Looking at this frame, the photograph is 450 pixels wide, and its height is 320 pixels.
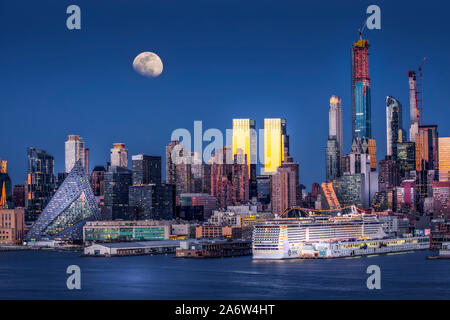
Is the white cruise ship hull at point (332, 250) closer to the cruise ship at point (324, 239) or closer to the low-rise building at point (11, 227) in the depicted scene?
the cruise ship at point (324, 239)

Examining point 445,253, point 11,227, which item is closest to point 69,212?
point 11,227

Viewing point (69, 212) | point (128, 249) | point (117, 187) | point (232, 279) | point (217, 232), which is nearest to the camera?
point (232, 279)

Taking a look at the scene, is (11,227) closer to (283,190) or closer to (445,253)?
(283,190)

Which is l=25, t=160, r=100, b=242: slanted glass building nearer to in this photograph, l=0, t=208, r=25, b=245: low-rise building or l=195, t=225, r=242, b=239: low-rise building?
l=0, t=208, r=25, b=245: low-rise building

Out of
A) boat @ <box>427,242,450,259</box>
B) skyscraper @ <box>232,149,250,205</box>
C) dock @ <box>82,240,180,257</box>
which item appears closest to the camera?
boat @ <box>427,242,450,259</box>

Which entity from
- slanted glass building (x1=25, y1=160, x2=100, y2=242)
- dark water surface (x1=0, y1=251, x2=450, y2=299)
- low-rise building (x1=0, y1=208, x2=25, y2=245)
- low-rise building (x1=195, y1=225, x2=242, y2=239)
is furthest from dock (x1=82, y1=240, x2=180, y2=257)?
low-rise building (x1=0, y1=208, x2=25, y2=245)

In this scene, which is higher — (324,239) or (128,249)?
(324,239)

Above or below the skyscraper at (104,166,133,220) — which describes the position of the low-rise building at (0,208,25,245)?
below
